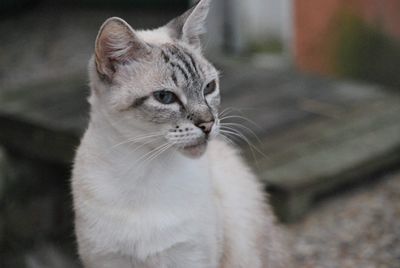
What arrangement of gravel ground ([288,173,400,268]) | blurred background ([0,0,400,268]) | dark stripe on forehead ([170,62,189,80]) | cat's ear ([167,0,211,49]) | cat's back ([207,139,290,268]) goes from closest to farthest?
dark stripe on forehead ([170,62,189,80])
cat's ear ([167,0,211,49])
cat's back ([207,139,290,268])
gravel ground ([288,173,400,268])
blurred background ([0,0,400,268])

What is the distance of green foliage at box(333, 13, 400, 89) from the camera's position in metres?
6.16

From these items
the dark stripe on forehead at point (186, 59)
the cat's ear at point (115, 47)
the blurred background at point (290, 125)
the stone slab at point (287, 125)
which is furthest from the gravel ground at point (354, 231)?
the cat's ear at point (115, 47)

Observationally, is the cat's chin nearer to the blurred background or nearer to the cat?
the cat

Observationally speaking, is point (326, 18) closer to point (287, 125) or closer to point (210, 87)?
point (287, 125)

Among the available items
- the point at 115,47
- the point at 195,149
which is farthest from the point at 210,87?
the point at 115,47

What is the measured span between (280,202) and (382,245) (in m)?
0.56

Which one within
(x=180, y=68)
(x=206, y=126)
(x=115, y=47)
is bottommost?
(x=206, y=126)

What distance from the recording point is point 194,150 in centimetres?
296

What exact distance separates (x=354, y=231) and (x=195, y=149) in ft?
6.12

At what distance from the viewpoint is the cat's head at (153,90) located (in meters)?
2.92

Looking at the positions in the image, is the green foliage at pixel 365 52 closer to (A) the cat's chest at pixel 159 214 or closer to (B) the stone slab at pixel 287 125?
(B) the stone slab at pixel 287 125

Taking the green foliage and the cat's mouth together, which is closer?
the cat's mouth

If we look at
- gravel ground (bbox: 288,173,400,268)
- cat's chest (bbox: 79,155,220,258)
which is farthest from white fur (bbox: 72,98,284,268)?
gravel ground (bbox: 288,173,400,268)

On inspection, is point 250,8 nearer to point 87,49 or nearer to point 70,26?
point 87,49
